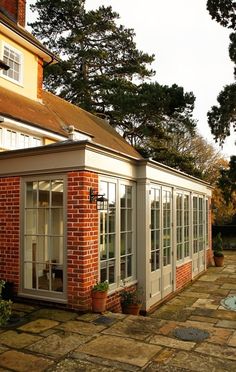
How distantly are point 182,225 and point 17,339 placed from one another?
640cm

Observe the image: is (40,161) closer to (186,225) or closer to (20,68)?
(186,225)

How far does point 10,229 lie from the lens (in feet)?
21.5

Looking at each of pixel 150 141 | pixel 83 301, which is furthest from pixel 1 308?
pixel 150 141

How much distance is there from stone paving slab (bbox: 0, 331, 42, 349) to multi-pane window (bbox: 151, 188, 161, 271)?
12.3ft

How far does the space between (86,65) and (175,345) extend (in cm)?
2197

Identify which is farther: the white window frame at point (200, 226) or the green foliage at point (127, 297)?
the white window frame at point (200, 226)

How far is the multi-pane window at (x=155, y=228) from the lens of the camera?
800cm

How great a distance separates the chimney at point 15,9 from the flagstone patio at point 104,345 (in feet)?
34.9

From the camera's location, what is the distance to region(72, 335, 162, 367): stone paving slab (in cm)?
409

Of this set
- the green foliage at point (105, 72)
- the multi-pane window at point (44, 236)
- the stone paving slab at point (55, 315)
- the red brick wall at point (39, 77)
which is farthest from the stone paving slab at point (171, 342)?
the green foliage at point (105, 72)

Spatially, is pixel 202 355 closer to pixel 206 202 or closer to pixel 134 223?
pixel 134 223

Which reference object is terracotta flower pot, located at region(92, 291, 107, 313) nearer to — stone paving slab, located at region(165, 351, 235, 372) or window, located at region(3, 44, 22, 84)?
stone paving slab, located at region(165, 351, 235, 372)

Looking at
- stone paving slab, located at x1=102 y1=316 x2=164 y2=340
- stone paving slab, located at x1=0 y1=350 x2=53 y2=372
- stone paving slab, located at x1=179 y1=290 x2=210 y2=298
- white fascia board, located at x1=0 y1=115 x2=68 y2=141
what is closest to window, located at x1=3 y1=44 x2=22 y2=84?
white fascia board, located at x1=0 y1=115 x2=68 y2=141

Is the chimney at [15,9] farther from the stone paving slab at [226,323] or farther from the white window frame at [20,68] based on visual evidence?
the stone paving slab at [226,323]
